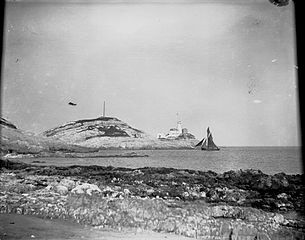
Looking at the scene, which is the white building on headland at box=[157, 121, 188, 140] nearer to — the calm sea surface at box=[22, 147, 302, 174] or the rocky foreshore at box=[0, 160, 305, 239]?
the calm sea surface at box=[22, 147, 302, 174]

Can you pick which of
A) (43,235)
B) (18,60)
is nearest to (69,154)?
(43,235)

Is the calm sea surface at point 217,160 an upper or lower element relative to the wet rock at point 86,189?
upper

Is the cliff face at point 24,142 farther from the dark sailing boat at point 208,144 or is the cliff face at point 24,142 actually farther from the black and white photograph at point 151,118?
the dark sailing boat at point 208,144

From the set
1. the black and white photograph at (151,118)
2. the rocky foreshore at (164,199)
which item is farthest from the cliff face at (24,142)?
the rocky foreshore at (164,199)

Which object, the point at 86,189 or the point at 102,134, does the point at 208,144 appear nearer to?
the point at 102,134

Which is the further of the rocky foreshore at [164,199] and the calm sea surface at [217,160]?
the calm sea surface at [217,160]

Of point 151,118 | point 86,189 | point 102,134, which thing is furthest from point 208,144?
→ point 86,189
